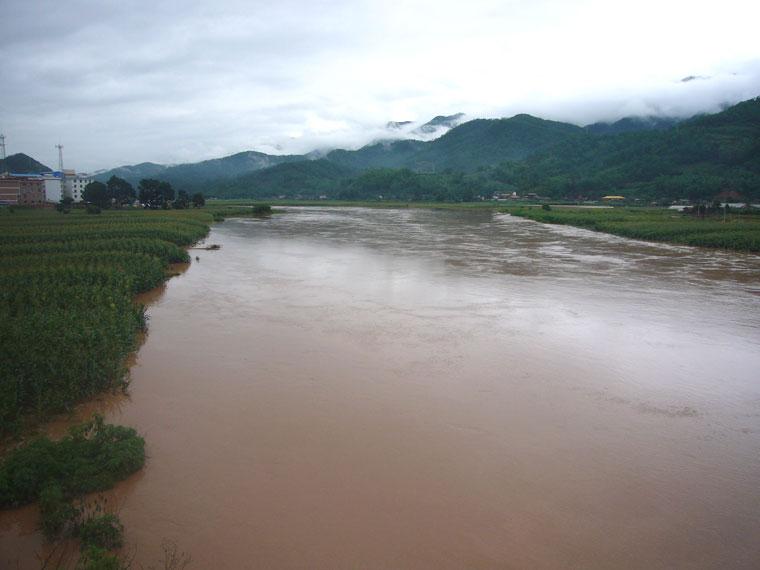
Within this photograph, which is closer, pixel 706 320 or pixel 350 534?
pixel 350 534

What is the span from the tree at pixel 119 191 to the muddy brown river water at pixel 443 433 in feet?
181

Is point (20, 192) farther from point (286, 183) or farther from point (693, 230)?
point (693, 230)

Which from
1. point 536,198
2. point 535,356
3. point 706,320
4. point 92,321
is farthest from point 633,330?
point 536,198

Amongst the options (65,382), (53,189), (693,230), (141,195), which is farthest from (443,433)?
(53,189)

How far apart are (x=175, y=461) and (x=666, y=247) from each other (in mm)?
32384

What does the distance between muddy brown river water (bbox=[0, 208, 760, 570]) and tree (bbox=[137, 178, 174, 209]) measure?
168 feet

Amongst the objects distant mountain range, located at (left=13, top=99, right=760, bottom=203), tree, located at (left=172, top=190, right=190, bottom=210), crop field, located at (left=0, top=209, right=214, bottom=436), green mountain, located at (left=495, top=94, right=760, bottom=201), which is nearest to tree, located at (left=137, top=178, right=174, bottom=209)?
Answer: tree, located at (left=172, top=190, right=190, bottom=210)

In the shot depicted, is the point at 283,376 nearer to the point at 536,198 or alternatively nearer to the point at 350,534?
the point at 350,534

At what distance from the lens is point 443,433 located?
7.64 m

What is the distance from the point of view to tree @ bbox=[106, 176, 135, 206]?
63750 mm

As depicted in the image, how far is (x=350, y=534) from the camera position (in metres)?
5.45

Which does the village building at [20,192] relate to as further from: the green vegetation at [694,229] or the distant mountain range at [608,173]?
the green vegetation at [694,229]

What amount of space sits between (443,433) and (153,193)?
207 ft

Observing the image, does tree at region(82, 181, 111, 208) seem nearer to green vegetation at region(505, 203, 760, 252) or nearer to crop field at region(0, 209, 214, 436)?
crop field at region(0, 209, 214, 436)
